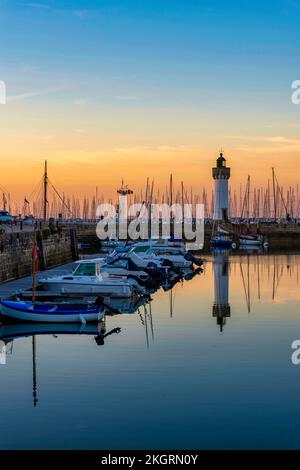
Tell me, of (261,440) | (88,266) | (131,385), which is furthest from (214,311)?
(261,440)

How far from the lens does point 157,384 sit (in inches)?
739

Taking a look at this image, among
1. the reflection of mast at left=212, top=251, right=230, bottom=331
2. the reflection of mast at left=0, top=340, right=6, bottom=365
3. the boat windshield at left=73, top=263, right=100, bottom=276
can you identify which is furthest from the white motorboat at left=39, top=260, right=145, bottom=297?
the reflection of mast at left=0, top=340, right=6, bottom=365

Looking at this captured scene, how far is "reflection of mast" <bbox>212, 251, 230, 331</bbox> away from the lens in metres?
32.2

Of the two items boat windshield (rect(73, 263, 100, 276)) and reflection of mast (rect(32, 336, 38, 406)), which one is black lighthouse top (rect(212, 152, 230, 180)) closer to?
boat windshield (rect(73, 263, 100, 276))

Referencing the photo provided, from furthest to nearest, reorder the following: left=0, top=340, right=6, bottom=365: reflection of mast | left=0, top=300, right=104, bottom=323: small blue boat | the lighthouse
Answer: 1. the lighthouse
2. left=0, top=300, right=104, bottom=323: small blue boat
3. left=0, top=340, right=6, bottom=365: reflection of mast

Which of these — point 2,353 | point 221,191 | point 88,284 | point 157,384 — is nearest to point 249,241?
point 221,191

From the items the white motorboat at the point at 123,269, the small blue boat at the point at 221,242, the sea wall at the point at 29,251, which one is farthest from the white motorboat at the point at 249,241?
the white motorboat at the point at 123,269

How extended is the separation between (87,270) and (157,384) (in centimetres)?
1646

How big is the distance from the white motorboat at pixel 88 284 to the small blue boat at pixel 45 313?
657 centimetres

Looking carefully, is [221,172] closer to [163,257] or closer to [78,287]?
[163,257]

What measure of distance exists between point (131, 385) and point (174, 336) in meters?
7.73

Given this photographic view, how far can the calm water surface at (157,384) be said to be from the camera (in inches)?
579

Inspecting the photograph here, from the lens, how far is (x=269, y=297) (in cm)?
3953

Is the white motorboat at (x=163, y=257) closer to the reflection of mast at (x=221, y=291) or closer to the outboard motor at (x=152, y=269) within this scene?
the reflection of mast at (x=221, y=291)
